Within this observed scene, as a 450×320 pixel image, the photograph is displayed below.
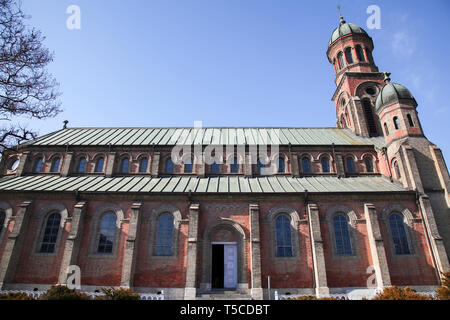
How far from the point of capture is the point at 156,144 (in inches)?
987

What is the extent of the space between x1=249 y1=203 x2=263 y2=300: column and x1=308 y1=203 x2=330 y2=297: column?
12.8 ft

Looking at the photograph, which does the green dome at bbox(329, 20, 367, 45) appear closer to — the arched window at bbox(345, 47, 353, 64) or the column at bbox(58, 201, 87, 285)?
the arched window at bbox(345, 47, 353, 64)

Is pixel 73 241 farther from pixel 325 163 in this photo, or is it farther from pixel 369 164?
pixel 369 164

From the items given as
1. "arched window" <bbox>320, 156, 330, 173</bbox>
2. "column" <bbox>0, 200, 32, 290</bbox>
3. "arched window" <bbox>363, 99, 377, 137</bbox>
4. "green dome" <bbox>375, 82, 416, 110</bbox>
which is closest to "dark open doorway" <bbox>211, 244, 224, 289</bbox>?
"arched window" <bbox>320, 156, 330, 173</bbox>

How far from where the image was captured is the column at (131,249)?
17533 millimetres

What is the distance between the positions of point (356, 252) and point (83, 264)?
19.6 metres

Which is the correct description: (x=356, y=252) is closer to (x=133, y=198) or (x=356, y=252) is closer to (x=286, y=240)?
(x=286, y=240)

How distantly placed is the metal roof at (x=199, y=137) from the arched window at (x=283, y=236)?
8.51m

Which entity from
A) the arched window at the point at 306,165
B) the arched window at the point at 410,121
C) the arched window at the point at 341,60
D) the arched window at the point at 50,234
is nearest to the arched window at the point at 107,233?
the arched window at the point at 50,234

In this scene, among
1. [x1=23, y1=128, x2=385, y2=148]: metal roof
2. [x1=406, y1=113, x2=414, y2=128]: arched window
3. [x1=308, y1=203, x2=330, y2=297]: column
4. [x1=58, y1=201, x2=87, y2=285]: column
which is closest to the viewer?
[x1=308, y1=203, x2=330, y2=297]: column

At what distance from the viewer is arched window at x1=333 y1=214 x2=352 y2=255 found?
19.2 m

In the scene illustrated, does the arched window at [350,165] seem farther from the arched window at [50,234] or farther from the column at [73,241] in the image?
the arched window at [50,234]

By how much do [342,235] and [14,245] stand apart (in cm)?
2369
